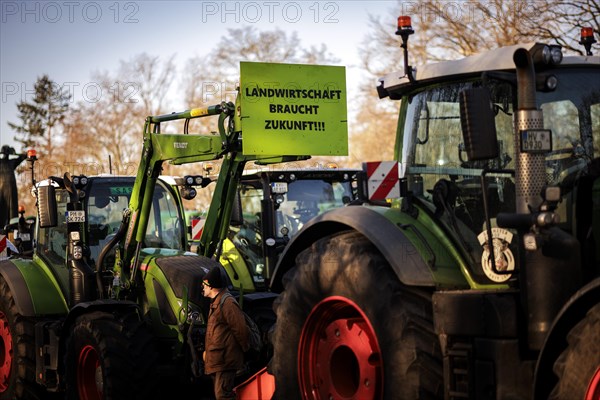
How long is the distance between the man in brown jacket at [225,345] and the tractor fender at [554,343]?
12.2 ft

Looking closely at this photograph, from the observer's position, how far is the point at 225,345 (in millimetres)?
8539

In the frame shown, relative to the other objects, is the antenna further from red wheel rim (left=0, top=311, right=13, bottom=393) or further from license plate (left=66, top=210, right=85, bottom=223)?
red wheel rim (left=0, top=311, right=13, bottom=393)

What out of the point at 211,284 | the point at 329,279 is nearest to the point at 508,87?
the point at 329,279

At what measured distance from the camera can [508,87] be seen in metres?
5.95

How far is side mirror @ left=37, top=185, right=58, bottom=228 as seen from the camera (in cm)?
1079

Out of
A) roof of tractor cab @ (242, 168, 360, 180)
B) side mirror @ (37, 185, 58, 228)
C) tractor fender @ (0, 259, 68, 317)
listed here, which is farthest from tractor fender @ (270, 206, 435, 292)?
roof of tractor cab @ (242, 168, 360, 180)

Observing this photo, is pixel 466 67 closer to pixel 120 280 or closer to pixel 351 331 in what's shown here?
pixel 351 331

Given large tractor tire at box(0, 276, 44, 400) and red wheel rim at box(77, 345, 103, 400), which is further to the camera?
large tractor tire at box(0, 276, 44, 400)

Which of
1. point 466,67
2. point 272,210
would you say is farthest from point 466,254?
point 272,210

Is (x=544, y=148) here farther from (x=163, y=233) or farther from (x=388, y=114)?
(x=388, y=114)

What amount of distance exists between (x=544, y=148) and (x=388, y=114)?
90.2 ft

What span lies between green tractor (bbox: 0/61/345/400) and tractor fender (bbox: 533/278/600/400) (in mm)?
4839

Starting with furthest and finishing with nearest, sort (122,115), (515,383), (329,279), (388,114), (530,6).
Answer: (122,115), (388,114), (530,6), (329,279), (515,383)

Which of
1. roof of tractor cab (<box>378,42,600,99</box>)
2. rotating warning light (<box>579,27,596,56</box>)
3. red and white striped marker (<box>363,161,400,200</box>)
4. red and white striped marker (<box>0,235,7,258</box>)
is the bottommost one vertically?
red and white striped marker (<box>0,235,7,258</box>)
